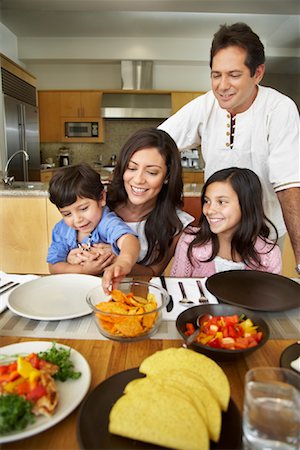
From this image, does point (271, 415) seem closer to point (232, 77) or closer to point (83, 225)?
point (83, 225)

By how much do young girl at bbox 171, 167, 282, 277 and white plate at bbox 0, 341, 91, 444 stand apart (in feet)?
2.83

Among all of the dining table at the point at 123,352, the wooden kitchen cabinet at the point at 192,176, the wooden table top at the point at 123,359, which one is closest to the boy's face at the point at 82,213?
the dining table at the point at 123,352

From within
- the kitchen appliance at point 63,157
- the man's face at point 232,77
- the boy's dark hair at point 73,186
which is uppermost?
the man's face at point 232,77

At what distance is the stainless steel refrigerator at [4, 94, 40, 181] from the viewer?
15.9 ft

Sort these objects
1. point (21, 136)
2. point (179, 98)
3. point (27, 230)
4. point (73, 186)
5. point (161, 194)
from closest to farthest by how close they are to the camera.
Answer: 1. point (73, 186)
2. point (161, 194)
3. point (27, 230)
4. point (21, 136)
5. point (179, 98)

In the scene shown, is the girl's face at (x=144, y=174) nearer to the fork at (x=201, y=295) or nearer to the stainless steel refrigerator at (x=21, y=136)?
the fork at (x=201, y=295)

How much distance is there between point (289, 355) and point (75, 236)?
1.03 meters

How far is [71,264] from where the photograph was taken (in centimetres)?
149

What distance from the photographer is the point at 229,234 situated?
1.57 metres

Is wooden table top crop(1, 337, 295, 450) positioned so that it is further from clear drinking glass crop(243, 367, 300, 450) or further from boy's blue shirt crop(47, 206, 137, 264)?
boy's blue shirt crop(47, 206, 137, 264)

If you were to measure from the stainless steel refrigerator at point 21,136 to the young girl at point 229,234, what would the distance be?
12.7ft

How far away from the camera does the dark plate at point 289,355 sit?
732 mm

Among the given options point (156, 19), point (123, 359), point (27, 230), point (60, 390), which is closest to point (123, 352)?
point (123, 359)

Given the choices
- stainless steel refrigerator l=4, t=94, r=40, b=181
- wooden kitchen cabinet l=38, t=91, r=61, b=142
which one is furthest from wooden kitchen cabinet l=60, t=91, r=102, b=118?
stainless steel refrigerator l=4, t=94, r=40, b=181
